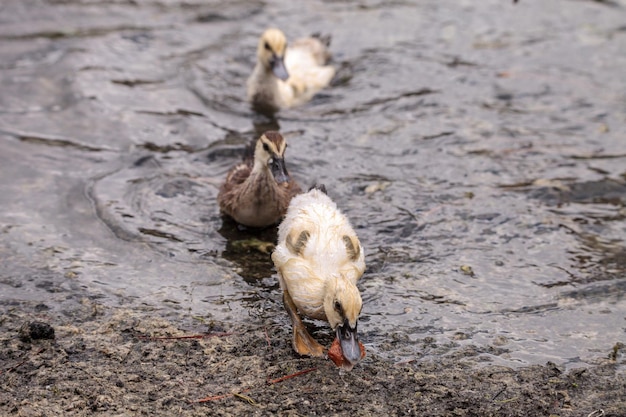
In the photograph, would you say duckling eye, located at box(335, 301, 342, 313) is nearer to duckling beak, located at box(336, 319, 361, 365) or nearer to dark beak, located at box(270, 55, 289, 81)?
duckling beak, located at box(336, 319, 361, 365)

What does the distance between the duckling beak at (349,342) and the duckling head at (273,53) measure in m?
5.32

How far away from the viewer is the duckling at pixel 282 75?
32.4ft

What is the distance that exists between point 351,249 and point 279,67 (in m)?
4.64

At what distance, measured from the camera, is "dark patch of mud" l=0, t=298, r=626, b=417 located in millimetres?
4887

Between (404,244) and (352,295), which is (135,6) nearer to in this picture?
(404,244)

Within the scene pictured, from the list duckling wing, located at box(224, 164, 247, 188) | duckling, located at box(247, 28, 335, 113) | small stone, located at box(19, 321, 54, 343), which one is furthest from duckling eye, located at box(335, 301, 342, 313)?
duckling, located at box(247, 28, 335, 113)

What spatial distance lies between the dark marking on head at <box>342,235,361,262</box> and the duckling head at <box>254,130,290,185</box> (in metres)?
1.37

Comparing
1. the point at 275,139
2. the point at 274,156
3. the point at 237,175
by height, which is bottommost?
the point at 237,175

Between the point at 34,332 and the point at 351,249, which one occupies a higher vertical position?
the point at 351,249

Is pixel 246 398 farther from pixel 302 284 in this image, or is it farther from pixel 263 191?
pixel 263 191

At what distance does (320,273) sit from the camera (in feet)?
18.5

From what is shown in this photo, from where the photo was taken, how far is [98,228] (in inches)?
278

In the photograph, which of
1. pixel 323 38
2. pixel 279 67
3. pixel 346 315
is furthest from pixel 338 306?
pixel 323 38

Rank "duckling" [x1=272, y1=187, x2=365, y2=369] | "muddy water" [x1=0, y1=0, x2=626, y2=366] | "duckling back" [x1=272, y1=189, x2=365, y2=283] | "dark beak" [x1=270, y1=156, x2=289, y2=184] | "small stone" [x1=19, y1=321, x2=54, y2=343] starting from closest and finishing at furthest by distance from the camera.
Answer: "duckling" [x1=272, y1=187, x2=365, y2=369] < "small stone" [x1=19, y1=321, x2=54, y2=343] < "duckling back" [x1=272, y1=189, x2=365, y2=283] < "muddy water" [x1=0, y1=0, x2=626, y2=366] < "dark beak" [x1=270, y1=156, x2=289, y2=184]
